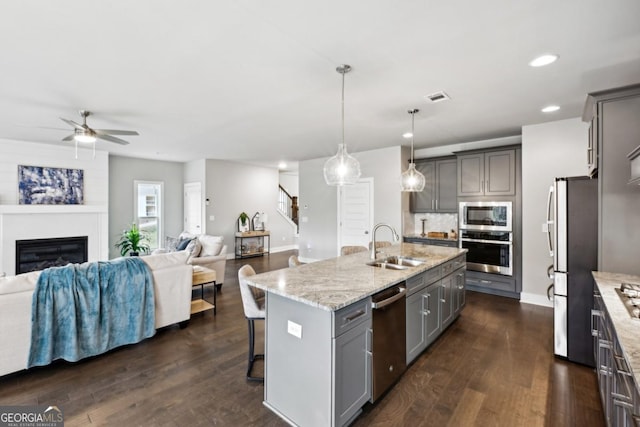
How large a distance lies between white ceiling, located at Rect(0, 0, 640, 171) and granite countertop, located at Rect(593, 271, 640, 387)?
1834 mm

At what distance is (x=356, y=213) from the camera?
6.58 meters

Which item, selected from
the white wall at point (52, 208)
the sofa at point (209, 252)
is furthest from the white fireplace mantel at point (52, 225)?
the sofa at point (209, 252)

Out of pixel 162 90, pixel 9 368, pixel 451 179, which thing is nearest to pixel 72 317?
pixel 9 368

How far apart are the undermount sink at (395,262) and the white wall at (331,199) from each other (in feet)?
8.53

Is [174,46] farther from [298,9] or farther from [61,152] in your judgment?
[61,152]

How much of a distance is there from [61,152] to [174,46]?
5.90 meters

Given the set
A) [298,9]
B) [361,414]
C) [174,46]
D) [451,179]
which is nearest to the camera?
[298,9]

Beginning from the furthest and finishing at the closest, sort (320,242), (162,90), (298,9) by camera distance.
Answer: (320,242), (162,90), (298,9)

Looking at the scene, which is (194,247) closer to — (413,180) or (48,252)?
(48,252)

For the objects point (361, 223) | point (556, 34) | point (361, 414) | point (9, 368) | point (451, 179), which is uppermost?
point (556, 34)

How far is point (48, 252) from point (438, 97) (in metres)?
7.88

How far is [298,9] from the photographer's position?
1848 mm

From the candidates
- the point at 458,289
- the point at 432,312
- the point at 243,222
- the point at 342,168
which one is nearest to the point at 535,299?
the point at 458,289

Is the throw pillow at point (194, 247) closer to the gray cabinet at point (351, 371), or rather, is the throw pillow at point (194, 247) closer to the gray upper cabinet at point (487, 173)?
the gray cabinet at point (351, 371)
